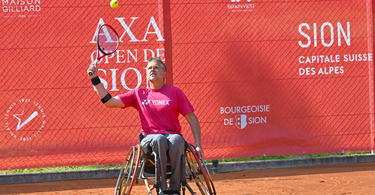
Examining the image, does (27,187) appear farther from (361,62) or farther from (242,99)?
(361,62)

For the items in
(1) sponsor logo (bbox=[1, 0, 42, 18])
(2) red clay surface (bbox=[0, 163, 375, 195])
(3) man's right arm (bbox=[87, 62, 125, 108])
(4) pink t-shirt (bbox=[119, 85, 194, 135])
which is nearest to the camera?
(3) man's right arm (bbox=[87, 62, 125, 108])

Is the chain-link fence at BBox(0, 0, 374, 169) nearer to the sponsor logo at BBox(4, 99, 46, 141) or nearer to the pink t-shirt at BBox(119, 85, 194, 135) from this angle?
the sponsor logo at BBox(4, 99, 46, 141)

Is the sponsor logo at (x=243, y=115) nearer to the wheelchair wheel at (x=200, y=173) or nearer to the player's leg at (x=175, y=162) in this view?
the wheelchair wheel at (x=200, y=173)

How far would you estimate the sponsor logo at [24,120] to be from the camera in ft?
19.4

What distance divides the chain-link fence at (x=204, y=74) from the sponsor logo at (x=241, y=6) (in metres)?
0.01

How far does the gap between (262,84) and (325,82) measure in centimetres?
89

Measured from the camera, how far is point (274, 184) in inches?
220

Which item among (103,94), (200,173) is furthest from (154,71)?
(200,173)

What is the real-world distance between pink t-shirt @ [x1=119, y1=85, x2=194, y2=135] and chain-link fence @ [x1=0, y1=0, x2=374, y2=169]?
180cm

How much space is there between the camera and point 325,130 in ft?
21.1

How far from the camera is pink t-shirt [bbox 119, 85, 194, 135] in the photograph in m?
4.21

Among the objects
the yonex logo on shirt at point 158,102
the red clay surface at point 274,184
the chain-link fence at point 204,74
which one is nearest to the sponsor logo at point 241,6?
the chain-link fence at point 204,74

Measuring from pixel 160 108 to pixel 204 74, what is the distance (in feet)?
6.76

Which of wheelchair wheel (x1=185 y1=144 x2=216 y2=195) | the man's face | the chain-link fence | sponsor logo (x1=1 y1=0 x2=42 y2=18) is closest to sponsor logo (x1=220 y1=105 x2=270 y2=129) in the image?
the chain-link fence
